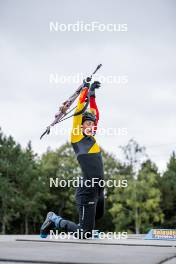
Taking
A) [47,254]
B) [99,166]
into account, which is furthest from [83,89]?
[47,254]

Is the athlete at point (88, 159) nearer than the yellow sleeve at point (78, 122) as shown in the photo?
Yes

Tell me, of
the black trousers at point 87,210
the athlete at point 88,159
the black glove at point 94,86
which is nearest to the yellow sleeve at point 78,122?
the athlete at point 88,159

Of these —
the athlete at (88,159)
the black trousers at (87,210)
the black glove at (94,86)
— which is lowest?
the black trousers at (87,210)

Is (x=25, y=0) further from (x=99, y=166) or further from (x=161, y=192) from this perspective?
(x=161, y=192)

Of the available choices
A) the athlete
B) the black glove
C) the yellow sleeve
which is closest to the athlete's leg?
the athlete

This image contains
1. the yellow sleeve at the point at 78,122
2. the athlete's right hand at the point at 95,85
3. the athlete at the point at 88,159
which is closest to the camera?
the athlete at the point at 88,159

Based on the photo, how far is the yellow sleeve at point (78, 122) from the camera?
6539mm

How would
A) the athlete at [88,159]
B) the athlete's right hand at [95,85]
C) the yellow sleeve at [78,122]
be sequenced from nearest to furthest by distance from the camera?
the athlete at [88,159], the yellow sleeve at [78,122], the athlete's right hand at [95,85]

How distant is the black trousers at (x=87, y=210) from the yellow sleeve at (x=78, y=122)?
0.77 m

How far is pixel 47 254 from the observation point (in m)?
4.62

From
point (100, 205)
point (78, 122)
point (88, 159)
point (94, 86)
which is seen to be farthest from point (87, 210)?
point (94, 86)

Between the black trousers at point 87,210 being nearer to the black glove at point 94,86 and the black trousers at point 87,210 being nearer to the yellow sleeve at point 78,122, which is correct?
the yellow sleeve at point 78,122

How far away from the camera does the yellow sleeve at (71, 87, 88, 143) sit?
21.5 ft

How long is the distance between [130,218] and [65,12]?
35.9 metres
